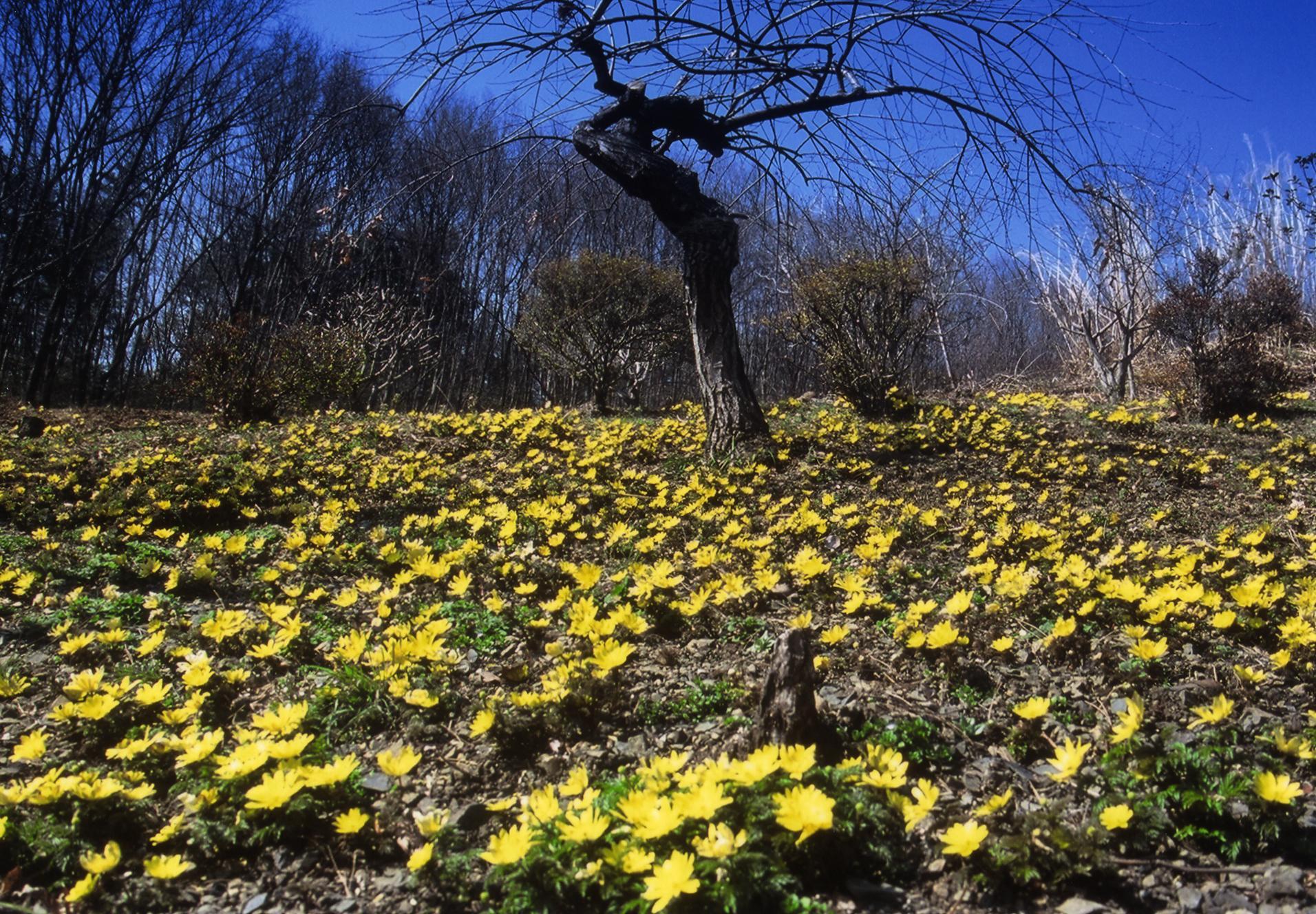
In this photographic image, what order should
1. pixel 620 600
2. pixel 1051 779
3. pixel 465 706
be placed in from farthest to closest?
pixel 620 600
pixel 465 706
pixel 1051 779

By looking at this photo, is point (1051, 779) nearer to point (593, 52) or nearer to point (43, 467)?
point (593, 52)

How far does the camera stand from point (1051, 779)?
212 centimetres

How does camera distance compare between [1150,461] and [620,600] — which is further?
[1150,461]

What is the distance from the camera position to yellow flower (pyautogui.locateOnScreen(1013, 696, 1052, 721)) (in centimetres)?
219

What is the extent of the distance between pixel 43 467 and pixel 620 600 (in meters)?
5.31

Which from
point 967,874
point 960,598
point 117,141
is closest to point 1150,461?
point 960,598

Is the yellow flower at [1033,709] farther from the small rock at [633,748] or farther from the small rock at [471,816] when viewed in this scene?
the small rock at [471,816]

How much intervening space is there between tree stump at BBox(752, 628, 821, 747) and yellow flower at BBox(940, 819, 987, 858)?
49 cm

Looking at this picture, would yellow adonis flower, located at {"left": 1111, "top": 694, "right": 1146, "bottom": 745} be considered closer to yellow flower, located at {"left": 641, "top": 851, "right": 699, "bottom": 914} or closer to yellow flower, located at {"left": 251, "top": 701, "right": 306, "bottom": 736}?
yellow flower, located at {"left": 641, "top": 851, "right": 699, "bottom": 914}

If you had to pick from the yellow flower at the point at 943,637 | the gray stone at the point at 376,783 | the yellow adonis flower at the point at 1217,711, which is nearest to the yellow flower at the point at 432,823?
the gray stone at the point at 376,783

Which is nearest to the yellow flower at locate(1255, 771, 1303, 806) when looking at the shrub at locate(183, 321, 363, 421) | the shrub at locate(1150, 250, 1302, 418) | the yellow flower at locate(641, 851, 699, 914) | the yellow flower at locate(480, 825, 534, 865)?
the yellow flower at locate(641, 851, 699, 914)

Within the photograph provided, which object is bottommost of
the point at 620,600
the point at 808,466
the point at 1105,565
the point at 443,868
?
the point at 443,868

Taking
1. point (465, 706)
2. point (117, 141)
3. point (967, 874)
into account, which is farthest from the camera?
point (117, 141)

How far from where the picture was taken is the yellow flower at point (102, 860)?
181 centimetres
